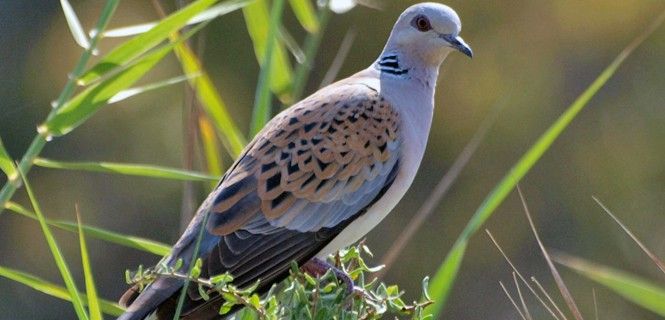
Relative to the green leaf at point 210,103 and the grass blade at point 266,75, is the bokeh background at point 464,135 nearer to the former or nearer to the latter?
the green leaf at point 210,103

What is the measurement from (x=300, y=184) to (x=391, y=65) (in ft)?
1.97

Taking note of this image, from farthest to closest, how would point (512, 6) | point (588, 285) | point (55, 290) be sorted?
point (512, 6) < point (588, 285) < point (55, 290)

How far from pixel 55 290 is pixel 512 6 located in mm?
5986

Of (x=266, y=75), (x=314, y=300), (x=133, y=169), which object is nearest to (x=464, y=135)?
(x=266, y=75)

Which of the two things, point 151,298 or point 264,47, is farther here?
point 264,47

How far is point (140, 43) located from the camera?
11.0 feet

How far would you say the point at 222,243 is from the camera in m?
3.65

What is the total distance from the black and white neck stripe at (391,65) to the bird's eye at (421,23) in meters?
0.11

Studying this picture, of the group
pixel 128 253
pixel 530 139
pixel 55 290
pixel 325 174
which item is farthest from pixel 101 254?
pixel 55 290

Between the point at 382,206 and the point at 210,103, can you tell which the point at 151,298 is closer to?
the point at 210,103

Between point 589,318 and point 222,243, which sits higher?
point 222,243

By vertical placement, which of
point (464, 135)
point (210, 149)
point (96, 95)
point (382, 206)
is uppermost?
point (96, 95)

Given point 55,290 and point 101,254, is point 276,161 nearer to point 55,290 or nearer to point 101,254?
point 55,290

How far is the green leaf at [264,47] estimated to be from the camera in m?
3.83
